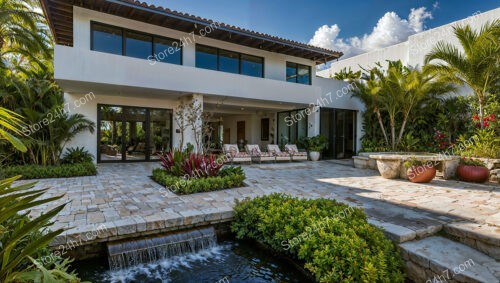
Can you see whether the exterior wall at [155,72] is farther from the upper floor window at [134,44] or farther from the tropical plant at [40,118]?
the tropical plant at [40,118]

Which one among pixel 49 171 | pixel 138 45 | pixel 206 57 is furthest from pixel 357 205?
pixel 138 45

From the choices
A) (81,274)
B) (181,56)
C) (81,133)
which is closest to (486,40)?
(181,56)

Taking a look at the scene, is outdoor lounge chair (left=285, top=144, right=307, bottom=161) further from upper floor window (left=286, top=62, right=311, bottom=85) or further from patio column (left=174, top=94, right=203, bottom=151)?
patio column (left=174, top=94, right=203, bottom=151)

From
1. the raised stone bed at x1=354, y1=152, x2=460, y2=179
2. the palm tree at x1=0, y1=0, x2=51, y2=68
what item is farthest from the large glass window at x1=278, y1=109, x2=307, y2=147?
the palm tree at x1=0, y1=0, x2=51, y2=68

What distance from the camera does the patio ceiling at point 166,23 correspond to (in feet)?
32.4

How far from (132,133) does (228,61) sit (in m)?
5.88

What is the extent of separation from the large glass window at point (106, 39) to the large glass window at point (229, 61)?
4.56 m

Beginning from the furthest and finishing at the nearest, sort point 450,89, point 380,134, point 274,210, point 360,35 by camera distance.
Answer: point 360,35 → point 380,134 → point 450,89 → point 274,210

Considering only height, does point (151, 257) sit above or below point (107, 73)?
below

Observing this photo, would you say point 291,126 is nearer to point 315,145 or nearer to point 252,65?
point 315,145

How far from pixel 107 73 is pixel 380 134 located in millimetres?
14060

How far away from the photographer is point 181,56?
1223 cm

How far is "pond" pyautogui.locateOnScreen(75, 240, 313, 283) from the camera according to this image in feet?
12.9

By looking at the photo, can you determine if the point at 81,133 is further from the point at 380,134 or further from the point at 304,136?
the point at 380,134
